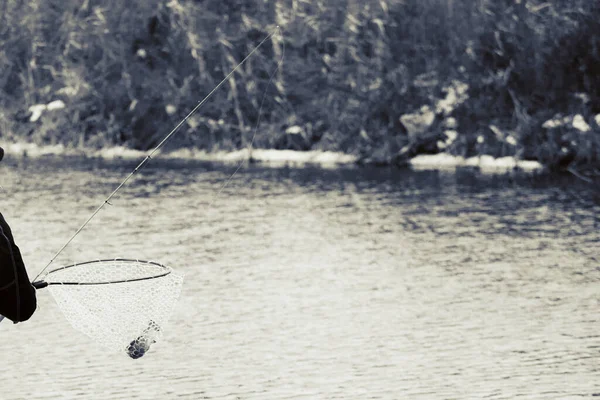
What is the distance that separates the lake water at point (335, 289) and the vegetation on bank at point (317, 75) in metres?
9.08

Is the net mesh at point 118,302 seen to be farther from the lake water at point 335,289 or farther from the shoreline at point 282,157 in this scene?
the shoreline at point 282,157

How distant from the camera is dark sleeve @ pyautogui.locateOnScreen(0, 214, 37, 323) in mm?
11883

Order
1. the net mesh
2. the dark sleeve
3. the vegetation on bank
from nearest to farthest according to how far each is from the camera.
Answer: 1. the dark sleeve
2. the net mesh
3. the vegetation on bank

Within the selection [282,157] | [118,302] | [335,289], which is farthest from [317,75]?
[118,302]

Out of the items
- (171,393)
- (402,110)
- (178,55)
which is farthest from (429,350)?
(178,55)

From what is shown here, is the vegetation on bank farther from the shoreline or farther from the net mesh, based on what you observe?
the net mesh

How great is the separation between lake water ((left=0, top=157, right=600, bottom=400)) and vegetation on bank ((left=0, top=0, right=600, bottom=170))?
9.08 meters

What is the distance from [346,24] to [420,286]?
45.9 metres

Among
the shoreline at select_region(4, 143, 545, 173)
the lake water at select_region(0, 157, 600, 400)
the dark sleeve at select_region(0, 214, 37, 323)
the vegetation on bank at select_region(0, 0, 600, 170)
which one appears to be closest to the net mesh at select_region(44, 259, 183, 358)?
the dark sleeve at select_region(0, 214, 37, 323)

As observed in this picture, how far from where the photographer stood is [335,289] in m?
29.3

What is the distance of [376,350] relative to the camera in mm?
22109

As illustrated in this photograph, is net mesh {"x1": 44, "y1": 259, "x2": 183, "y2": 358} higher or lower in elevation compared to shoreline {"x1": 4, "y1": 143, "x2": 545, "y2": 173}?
higher

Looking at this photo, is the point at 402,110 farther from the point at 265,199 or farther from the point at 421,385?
the point at 421,385

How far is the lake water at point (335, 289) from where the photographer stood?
19.8 m
